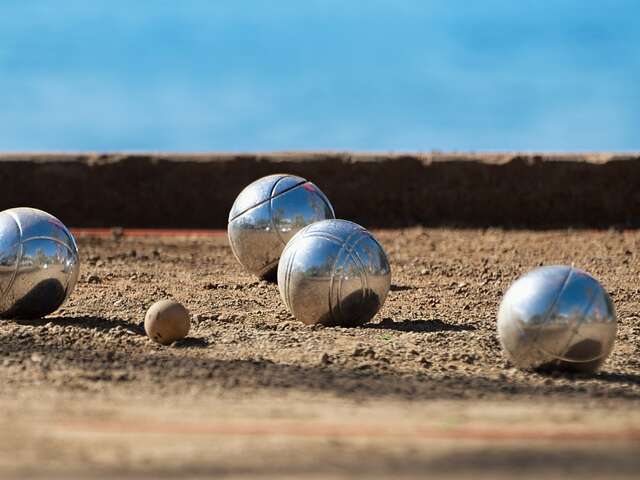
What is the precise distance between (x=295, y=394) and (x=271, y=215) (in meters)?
5.18

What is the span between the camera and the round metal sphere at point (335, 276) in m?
10.1

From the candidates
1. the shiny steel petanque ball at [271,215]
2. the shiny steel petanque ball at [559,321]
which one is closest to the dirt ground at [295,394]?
the shiny steel petanque ball at [559,321]

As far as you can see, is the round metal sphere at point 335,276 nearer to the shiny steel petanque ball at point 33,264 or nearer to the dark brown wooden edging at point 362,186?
the shiny steel petanque ball at point 33,264

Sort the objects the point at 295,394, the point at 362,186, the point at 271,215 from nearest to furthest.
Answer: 1. the point at 295,394
2. the point at 271,215
3. the point at 362,186

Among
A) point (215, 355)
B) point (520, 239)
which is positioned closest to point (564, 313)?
point (215, 355)

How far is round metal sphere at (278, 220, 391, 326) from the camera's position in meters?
10.1

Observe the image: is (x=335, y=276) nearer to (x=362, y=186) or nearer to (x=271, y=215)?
(x=271, y=215)

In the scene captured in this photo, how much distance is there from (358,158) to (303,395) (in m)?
13.5

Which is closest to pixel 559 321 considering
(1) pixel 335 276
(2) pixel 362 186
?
(1) pixel 335 276

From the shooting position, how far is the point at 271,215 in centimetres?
1269

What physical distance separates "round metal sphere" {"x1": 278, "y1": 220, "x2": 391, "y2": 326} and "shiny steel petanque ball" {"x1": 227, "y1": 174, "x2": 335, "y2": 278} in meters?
2.21

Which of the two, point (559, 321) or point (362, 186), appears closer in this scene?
point (559, 321)

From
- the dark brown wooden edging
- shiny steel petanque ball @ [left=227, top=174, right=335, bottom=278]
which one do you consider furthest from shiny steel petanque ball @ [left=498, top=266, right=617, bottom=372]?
the dark brown wooden edging

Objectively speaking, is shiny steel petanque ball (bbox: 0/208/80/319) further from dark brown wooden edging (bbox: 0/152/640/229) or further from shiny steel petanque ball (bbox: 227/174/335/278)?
dark brown wooden edging (bbox: 0/152/640/229)
